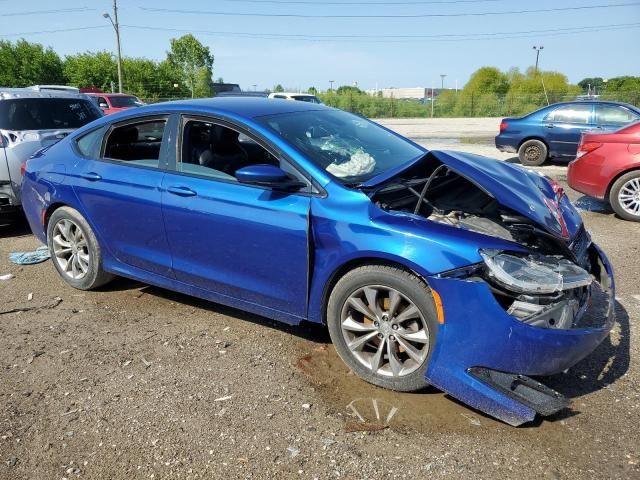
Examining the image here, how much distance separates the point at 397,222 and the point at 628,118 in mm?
10277

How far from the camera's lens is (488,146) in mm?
17156

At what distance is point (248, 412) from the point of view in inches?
119

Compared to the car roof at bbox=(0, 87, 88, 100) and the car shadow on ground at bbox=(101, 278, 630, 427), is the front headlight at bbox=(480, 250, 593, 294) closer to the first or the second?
the car shadow on ground at bbox=(101, 278, 630, 427)

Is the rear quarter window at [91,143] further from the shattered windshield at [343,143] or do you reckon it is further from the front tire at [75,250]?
the shattered windshield at [343,143]

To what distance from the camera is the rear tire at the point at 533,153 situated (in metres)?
12.4

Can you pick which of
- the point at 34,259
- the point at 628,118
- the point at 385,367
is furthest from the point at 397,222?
the point at 628,118

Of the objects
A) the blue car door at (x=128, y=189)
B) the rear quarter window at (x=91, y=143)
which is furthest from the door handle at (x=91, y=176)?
the rear quarter window at (x=91, y=143)

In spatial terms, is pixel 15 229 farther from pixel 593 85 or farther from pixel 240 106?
pixel 593 85

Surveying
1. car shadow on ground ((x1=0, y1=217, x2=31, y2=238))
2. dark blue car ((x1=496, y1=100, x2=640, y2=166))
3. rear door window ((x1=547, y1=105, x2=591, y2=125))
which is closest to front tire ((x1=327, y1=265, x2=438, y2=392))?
car shadow on ground ((x1=0, y1=217, x2=31, y2=238))

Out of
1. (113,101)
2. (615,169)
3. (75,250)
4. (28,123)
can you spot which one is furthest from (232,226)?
(113,101)

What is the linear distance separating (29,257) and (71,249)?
4.77 ft

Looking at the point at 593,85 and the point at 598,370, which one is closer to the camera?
the point at 598,370

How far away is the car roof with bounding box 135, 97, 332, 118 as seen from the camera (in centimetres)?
384

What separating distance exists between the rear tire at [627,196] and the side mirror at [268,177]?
563 centimetres
